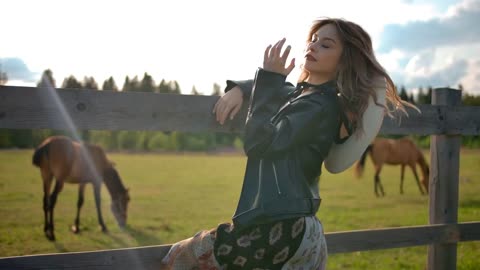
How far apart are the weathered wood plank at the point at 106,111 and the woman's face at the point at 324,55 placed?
1.49 ft

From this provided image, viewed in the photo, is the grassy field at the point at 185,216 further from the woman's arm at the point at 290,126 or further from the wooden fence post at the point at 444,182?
the woman's arm at the point at 290,126

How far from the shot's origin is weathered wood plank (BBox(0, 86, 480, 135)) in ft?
6.98

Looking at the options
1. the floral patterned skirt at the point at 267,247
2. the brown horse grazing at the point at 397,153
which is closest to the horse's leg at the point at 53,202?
the floral patterned skirt at the point at 267,247

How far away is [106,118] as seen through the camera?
7.47ft

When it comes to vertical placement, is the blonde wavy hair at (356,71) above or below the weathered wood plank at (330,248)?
above

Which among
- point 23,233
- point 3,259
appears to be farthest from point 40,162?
point 3,259

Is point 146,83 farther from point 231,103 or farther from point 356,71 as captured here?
point 356,71

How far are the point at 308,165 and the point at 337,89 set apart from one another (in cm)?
37

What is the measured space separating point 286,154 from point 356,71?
498mm

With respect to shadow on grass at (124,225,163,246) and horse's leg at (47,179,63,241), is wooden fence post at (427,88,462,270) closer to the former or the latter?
shadow on grass at (124,225,163,246)

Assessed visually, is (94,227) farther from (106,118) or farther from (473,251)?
(106,118)

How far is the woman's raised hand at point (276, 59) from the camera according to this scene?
6.73 ft

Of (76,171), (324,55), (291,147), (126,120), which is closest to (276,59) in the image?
(324,55)

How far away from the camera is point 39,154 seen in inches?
317
